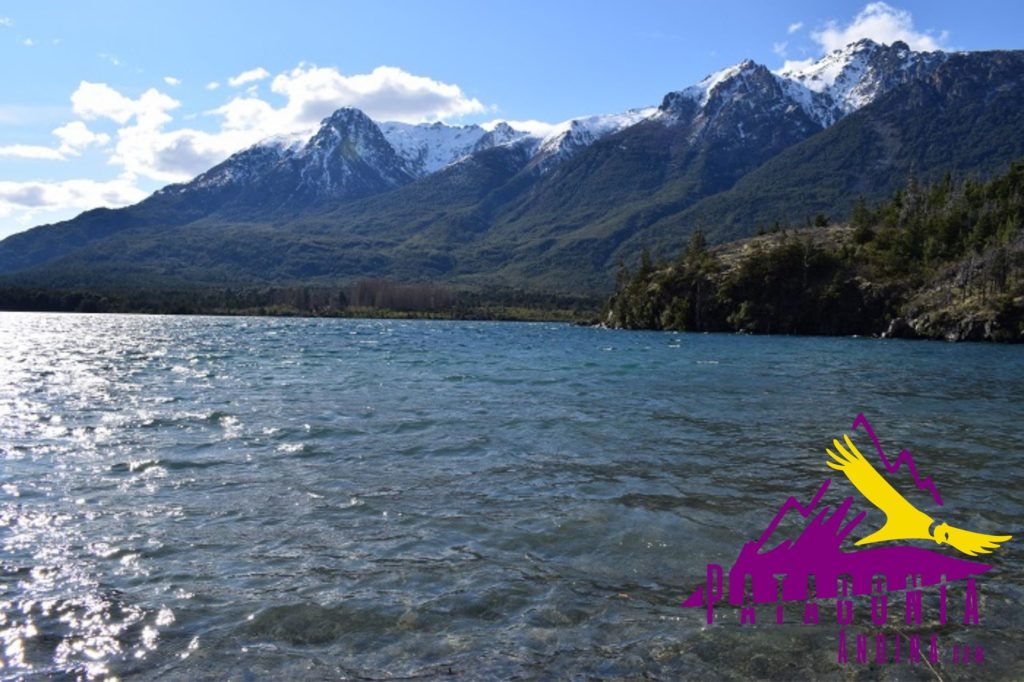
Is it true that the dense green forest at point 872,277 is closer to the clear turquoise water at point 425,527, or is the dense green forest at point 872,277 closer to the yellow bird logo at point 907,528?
the clear turquoise water at point 425,527

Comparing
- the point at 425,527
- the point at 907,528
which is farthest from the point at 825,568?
the point at 425,527

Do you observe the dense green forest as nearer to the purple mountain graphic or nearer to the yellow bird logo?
the yellow bird logo

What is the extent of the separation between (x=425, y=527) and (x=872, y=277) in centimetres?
16163

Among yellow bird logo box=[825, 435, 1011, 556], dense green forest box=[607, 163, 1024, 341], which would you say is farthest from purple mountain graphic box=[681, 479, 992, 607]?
dense green forest box=[607, 163, 1024, 341]

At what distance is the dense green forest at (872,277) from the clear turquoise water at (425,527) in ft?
383

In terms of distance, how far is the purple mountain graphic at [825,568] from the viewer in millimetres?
9938

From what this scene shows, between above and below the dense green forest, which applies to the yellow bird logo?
below

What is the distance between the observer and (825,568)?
10828 millimetres

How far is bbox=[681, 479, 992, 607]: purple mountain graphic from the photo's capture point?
994cm

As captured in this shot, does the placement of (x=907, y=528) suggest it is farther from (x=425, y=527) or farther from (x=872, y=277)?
(x=872, y=277)

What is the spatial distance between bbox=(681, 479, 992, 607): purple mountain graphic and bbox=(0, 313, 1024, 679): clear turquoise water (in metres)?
0.52

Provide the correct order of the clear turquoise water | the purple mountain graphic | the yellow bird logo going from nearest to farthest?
the clear turquoise water → the purple mountain graphic → the yellow bird logo

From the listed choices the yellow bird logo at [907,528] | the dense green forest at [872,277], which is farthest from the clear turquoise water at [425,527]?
the dense green forest at [872,277]

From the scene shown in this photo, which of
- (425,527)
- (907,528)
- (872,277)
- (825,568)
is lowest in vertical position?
(425,527)
